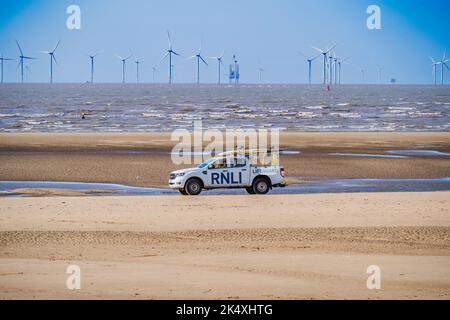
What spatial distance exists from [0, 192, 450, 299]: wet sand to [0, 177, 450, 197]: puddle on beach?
10.1 ft

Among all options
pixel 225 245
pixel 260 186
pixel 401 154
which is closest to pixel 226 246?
pixel 225 245

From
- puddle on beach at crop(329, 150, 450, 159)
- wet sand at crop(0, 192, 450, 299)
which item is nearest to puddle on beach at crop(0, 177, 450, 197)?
wet sand at crop(0, 192, 450, 299)

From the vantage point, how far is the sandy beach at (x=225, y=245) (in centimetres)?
1450

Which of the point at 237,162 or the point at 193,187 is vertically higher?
the point at 237,162

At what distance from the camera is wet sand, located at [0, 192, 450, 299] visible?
47.5 feet

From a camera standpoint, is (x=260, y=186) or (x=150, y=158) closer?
(x=260, y=186)

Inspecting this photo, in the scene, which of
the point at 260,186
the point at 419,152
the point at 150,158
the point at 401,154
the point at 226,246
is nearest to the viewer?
the point at 226,246

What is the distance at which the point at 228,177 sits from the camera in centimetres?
2836

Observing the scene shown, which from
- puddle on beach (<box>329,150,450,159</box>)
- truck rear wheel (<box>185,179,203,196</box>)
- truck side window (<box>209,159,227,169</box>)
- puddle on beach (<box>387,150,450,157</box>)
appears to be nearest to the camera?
truck rear wheel (<box>185,179,203,196</box>)

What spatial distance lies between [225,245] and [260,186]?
10.1 meters

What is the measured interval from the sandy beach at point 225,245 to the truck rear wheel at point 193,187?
148cm

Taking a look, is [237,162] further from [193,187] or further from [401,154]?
[401,154]

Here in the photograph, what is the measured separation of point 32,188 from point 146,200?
6.56 m

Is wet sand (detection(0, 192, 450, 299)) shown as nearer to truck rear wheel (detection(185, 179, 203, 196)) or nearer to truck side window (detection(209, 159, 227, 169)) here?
truck rear wheel (detection(185, 179, 203, 196))
